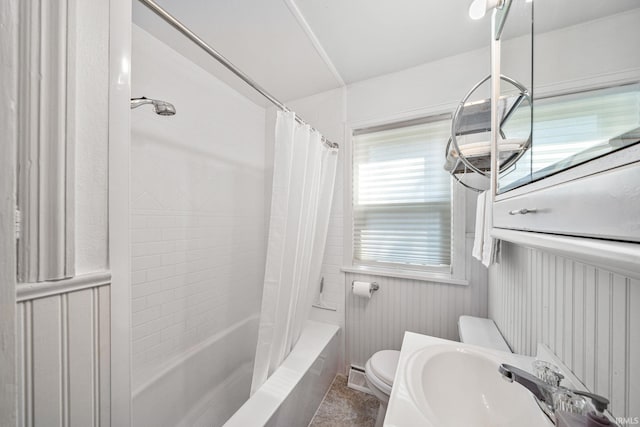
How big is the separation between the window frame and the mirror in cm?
93

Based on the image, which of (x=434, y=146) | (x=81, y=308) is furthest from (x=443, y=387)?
(x=434, y=146)

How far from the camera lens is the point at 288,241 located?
131cm

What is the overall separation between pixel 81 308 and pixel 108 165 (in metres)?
0.32

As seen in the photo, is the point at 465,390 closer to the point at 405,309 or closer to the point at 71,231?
the point at 405,309

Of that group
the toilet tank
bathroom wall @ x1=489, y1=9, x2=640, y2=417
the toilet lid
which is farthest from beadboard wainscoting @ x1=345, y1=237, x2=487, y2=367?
bathroom wall @ x1=489, y1=9, x2=640, y2=417

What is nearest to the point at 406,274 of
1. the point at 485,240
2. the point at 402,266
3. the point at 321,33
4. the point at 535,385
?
the point at 402,266

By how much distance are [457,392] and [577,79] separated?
0.94 meters

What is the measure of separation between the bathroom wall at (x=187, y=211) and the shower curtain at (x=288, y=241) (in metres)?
0.61

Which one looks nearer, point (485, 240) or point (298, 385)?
point (485, 240)

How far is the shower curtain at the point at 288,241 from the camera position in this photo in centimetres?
125

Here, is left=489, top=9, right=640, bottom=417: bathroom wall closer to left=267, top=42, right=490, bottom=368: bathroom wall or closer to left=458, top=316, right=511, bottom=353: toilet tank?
left=458, top=316, right=511, bottom=353: toilet tank

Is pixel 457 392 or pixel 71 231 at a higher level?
pixel 71 231

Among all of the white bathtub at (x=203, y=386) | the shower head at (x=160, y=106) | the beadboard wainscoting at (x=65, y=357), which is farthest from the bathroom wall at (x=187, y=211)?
the beadboard wainscoting at (x=65, y=357)

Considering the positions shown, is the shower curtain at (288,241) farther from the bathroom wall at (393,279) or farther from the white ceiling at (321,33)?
the white ceiling at (321,33)
